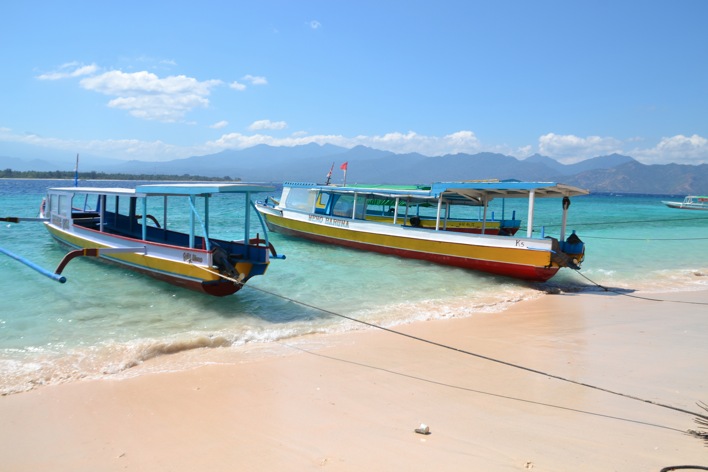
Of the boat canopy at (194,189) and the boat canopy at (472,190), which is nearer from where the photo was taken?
the boat canopy at (194,189)

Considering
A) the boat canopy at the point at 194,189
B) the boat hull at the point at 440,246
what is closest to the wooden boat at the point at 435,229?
the boat hull at the point at 440,246

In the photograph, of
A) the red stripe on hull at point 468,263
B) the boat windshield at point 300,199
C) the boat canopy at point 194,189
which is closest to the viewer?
the boat canopy at point 194,189

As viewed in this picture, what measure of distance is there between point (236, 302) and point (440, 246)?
7179 millimetres

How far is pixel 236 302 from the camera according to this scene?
10180mm

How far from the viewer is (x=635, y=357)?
6.86 m

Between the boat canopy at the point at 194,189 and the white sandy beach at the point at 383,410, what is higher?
the boat canopy at the point at 194,189

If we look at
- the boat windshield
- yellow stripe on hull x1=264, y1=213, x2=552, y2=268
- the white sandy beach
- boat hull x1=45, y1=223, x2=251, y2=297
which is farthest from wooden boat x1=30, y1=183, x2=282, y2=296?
the boat windshield

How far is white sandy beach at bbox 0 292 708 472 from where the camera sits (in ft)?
13.7

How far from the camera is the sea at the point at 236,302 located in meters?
7.18

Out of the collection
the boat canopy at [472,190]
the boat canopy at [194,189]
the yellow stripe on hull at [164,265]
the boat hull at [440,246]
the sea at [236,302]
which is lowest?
the sea at [236,302]

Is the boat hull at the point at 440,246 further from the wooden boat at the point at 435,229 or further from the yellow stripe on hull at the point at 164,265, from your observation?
the yellow stripe on hull at the point at 164,265

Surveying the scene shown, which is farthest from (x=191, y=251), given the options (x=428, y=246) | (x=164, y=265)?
(x=428, y=246)

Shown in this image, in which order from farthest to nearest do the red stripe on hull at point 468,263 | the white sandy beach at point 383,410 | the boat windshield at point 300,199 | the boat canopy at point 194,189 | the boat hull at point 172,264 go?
the boat windshield at point 300,199 → the red stripe on hull at point 468,263 → the boat hull at point 172,264 → the boat canopy at point 194,189 → the white sandy beach at point 383,410

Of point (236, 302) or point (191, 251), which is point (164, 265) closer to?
point (191, 251)
